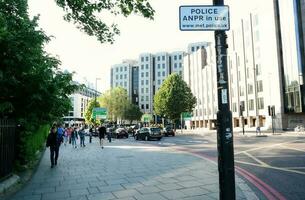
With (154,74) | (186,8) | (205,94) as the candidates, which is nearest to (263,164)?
(186,8)

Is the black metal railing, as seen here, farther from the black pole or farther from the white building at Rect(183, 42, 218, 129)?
the white building at Rect(183, 42, 218, 129)

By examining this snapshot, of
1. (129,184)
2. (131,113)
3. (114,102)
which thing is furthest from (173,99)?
(129,184)

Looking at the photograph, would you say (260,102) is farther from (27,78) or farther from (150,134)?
(27,78)

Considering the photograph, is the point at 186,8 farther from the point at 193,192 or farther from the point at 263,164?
the point at 263,164

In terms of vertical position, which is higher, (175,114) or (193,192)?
(175,114)

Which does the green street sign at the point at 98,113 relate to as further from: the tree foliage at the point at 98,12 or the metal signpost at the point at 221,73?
the metal signpost at the point at 221,73

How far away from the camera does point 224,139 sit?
4.65 meters

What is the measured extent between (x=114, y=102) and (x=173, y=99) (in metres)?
31.0

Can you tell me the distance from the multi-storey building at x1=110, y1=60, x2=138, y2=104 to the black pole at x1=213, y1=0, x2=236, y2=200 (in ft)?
418

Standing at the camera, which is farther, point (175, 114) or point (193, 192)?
point (175, 114)

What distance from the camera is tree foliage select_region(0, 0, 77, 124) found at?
30.2ft

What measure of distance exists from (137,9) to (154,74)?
119 meters

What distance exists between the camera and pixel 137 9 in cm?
835

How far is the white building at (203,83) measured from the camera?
80.1m
